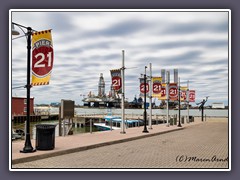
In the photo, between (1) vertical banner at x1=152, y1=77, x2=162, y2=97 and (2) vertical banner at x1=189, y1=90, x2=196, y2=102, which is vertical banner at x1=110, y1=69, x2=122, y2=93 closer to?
(1) vertical banner at x1=152, y1=77, x2=162, y2=97

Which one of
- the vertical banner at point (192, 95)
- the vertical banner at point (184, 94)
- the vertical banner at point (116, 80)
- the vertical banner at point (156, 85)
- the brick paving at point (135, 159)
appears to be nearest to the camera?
the brick paving at point (135, 159)

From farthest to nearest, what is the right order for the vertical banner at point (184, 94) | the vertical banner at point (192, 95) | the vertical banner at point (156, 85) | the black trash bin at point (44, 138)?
the vertical banner at point (192, 95)
the vertical banner at point (184, 94)
the vertical banner at point (156, 85)
the black trash bin at point (44, 138)

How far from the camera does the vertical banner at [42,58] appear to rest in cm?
1188

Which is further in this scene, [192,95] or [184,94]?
[192,95]

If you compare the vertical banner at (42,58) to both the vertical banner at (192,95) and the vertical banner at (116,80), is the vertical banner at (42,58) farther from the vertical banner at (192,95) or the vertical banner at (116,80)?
the vertical banner at (192,95)

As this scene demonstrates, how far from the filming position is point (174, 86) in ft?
107

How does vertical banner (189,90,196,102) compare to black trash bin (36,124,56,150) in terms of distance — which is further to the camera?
vertical banner (189,90,196,102)

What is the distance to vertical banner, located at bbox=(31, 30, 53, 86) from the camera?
1188 centimetres

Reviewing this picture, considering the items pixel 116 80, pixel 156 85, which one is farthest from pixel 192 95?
pixel 116 80

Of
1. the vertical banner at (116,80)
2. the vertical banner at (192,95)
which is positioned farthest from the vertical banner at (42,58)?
the vertical banner at (192,95)

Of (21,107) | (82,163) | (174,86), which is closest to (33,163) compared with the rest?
(82,163)

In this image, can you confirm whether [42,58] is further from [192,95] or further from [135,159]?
[192,95]

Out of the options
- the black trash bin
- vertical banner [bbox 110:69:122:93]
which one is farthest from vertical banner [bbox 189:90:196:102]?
the black trash bin

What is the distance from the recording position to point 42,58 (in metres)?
12.0
